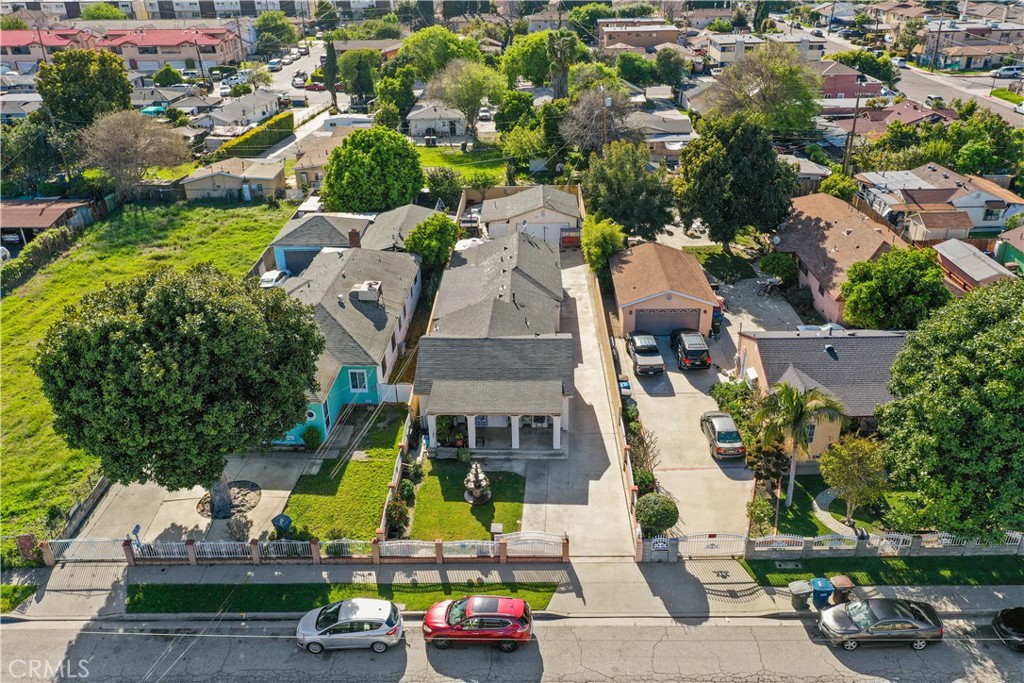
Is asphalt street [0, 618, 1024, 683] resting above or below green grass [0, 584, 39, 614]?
below

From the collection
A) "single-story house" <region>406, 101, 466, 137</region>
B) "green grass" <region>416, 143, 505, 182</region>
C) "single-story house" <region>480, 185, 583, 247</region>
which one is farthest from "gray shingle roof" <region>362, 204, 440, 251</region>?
"single-story house" <region>406, 101, 466, 137</region>

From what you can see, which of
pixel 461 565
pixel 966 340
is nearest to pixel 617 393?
pixel 461 565

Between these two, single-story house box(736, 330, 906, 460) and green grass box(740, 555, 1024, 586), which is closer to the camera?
green grass box(740, 555, 1024, 586)

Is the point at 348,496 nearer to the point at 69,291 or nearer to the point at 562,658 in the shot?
the point at 562,658

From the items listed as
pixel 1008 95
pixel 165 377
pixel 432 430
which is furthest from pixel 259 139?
pixel 1008 95

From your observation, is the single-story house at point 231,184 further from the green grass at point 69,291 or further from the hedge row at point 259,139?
the hedge row at point 259,139

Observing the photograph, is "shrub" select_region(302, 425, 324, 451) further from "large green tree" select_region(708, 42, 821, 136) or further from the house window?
"large green tree" select_region(708, 42, 821, 136)
